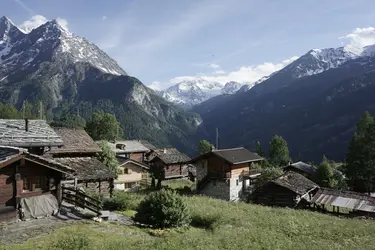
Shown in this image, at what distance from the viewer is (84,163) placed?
150ft

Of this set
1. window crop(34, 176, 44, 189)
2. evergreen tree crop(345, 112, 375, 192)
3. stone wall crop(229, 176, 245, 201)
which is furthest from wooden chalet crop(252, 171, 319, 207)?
window crop(34, 176, 44, 189)

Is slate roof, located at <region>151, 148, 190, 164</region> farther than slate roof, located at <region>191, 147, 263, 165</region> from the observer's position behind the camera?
Yes

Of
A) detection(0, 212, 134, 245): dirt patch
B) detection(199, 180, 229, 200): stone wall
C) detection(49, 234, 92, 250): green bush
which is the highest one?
detection(49, 234, 92, 250): green bush

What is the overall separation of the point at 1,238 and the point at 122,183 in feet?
150

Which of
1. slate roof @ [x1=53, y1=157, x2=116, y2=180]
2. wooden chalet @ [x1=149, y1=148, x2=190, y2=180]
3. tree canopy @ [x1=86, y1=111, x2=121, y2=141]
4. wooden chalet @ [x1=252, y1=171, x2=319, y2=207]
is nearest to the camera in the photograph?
slate roof @ [x1=53, y1=157, x2=116, y2=180]

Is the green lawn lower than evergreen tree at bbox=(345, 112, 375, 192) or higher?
lower

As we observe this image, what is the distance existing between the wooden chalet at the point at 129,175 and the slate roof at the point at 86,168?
20392 mm

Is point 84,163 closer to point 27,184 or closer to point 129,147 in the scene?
point 27,184

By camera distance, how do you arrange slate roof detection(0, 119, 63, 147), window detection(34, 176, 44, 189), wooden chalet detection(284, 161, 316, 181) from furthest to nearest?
wooden chalet detection(284, 161, 316, 181) → slate roof detection(0, 119, 63, 147) → window detection(34, 176, 44, 189)

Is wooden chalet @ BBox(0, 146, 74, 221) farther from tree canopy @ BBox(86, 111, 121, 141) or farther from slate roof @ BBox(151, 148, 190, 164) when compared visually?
tree canopy @ BBox(86, 111, 121, 141)

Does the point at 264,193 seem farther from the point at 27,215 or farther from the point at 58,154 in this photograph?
the point at 27,215

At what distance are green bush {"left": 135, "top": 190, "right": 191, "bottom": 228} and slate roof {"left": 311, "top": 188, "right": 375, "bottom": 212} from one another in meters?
24.7

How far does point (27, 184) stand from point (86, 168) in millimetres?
17480

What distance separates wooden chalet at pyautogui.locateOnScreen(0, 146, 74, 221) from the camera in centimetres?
2556
